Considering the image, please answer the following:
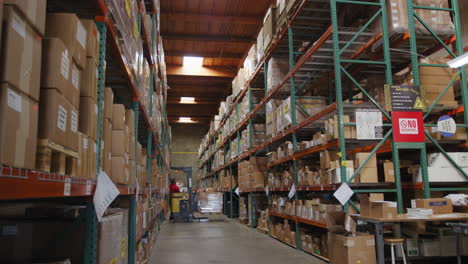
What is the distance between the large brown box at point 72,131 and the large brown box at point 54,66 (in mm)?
115

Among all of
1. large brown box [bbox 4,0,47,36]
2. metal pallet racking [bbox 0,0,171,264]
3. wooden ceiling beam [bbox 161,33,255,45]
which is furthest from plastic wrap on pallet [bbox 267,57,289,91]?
large brown box [bbox 4,0,47,36]

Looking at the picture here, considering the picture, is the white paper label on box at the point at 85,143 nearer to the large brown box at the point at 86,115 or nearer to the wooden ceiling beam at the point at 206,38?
the large brown box at the point at 86,115

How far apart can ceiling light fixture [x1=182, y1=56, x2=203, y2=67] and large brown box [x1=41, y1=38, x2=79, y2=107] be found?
16.7 meters

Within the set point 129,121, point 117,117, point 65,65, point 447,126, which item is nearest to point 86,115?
point 65,65

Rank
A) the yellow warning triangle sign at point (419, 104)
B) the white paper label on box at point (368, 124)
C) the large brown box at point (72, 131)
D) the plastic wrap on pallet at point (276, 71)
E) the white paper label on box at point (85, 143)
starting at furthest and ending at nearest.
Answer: the plastic wrap on pallet at point (276, 71), the yellow warning triangle sign at point (419, 104), the white paper label on box at point (368, 124), the white paper label on box at point (85, 143), the large brown box at point (72, 131)

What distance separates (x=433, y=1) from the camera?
6.44 meters

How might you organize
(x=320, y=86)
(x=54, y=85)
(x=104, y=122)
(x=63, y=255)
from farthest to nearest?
(x=320, y=86)
(x=104, y=122)
(x=63, y=255)
(x=54, y=85)

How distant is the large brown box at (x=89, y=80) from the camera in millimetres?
2266

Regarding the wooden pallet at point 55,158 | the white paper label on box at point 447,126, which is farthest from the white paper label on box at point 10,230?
the white paper label on box at point 447,126

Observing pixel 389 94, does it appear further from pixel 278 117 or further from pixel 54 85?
pixel 54 85

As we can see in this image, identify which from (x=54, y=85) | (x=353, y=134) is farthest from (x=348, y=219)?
(x=54, y=85)

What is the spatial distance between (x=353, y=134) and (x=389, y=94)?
85cm

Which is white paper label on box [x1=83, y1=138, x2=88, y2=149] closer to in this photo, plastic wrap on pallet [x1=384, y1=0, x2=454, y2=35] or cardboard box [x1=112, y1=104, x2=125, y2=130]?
cardboard box [x1=112, y1=104, x2=125, y2=130]

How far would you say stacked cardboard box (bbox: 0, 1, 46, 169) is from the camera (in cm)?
128
